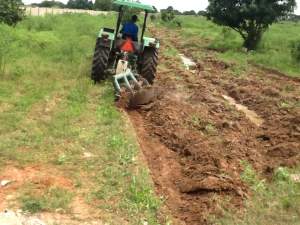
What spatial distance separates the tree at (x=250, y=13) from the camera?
81.6 ft

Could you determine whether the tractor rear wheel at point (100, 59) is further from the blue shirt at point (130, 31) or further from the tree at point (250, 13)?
the tree at point (250, 13)

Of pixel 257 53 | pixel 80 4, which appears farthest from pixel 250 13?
pixel 80 4

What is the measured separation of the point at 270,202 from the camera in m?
6.52

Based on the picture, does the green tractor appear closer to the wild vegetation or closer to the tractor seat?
the tractor seat

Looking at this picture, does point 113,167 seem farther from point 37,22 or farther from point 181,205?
point 37,22

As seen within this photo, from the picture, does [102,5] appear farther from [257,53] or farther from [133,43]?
[133,43]

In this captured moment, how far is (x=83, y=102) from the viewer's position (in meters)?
10.3

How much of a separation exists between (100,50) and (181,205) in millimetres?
6149

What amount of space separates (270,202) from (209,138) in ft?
7.88

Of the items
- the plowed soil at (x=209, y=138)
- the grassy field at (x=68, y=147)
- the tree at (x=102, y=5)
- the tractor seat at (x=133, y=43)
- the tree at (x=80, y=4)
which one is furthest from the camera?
the tree at (x=80, y=4)

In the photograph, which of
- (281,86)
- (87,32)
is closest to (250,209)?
(281,86)

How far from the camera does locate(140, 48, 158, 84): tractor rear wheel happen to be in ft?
40.0

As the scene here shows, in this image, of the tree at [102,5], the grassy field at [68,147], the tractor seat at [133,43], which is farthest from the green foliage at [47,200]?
the tree at [102,5]

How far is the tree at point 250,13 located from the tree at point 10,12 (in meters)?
9.58
